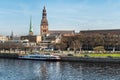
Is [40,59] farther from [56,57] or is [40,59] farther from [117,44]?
[117,44]

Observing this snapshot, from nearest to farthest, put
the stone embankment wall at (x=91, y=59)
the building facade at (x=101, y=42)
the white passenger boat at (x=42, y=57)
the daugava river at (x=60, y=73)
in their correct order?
the daugava river at (x=60, y=73)
the stone embankment wall at (x=91, y=59)
the white passenger boat at (x=42, y=57)
the building facade at (x=101, y=42)

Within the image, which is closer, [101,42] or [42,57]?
[42,57]

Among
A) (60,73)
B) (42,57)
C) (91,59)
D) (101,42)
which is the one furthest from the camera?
(101,42)

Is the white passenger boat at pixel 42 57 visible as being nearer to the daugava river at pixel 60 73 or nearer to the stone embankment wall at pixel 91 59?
the stone embankment wall at pixel 91 59

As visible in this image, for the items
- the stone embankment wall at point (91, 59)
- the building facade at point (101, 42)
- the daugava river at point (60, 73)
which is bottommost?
the daugava river at point (60, 73)

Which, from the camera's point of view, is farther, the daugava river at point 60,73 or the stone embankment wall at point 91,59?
the stone embankment wall at point 91,59

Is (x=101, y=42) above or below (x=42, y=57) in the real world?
above

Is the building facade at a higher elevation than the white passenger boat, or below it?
higher

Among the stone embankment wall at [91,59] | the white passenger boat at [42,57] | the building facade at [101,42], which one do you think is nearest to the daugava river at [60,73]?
the stone embankment wall at [91,59]

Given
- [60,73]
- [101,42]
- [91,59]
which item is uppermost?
[101,42]

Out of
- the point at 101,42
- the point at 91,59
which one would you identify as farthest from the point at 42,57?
the point at 101,42

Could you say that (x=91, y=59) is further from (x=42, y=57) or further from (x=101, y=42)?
(x=101, y=42)

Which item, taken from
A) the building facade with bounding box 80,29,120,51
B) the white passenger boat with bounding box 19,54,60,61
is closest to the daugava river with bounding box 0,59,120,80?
the white passenger boat with bounding box 19,54,60,61

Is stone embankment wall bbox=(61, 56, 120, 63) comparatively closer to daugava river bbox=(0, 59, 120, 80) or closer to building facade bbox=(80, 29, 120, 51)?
daugava river bbox=(0, 59, 120, 80)
